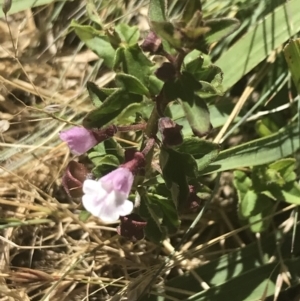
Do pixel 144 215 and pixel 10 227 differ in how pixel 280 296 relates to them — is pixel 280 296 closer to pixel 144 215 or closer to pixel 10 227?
pixel 144 215

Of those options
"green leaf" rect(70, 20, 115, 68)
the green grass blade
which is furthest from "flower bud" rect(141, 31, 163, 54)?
the green grass blade

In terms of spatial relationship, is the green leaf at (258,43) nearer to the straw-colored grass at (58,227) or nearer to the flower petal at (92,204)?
the straw-colored grass at (58,227)

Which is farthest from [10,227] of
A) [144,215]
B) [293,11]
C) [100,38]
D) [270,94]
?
[293,11]

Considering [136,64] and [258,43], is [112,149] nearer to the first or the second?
[136,64]

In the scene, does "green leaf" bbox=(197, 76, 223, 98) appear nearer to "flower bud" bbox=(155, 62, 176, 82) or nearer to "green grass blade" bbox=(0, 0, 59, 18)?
"flower bud" bbox=(155, 62, 176, 82)

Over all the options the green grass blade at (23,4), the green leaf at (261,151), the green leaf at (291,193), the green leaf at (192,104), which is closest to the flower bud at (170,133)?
the green leaf at (192,104)

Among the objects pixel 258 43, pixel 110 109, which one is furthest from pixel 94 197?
pixel 258 43
